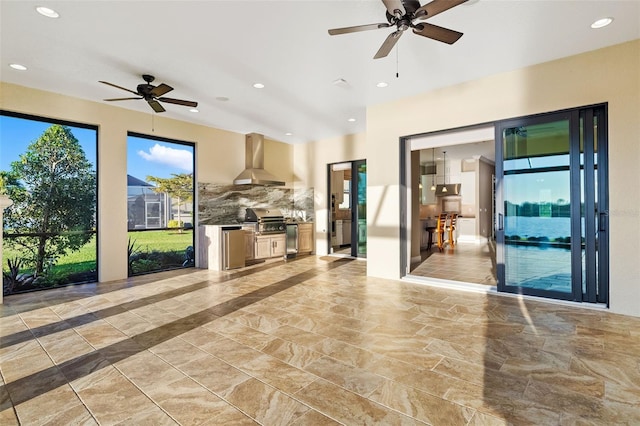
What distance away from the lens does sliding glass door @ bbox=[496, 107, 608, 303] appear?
151 inches

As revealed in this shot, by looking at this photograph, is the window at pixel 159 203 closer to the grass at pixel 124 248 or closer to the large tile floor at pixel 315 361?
the grass at pixel 124 248

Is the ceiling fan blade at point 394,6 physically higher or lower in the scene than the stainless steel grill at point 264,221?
higher

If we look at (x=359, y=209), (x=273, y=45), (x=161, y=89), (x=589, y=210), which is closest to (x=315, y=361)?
(x=273, y=45)

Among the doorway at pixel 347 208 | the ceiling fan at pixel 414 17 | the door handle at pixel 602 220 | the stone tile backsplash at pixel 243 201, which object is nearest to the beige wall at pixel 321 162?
the doorway at pixel 347 208

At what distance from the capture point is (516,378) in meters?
2.29

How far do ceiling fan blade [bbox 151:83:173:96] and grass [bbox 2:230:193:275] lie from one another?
2902mm

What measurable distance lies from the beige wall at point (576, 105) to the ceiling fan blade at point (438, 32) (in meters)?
2.02

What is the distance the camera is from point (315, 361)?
8.46ft

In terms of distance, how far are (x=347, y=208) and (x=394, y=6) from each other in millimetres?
6960

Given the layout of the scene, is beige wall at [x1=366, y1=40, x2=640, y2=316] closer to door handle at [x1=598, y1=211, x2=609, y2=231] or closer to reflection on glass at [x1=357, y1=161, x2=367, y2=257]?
door handle at [x1=598, y1=211, x2=609, y2=231]

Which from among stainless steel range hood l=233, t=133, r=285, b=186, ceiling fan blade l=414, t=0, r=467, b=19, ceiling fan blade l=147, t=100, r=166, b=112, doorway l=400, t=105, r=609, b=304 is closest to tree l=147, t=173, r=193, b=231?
stainless steel range hood l=233, t=133, r=285, b=186

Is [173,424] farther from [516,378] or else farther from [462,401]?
[516,378]

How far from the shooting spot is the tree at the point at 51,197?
16.1 ft

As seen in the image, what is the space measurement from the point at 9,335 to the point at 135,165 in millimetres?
3830
